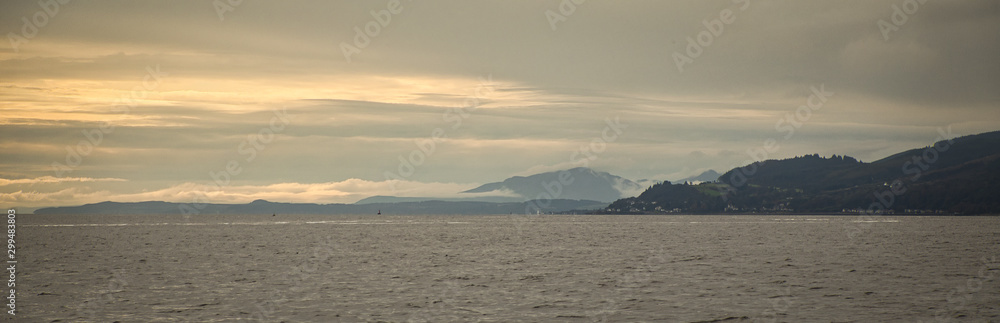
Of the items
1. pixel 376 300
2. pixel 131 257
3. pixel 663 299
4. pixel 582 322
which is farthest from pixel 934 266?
pixel 131 257

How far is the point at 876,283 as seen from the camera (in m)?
75.6

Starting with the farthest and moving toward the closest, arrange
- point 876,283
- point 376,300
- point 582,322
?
point 876,283, point 376,300, point 582,322

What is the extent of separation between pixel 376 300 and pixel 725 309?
2724 cm

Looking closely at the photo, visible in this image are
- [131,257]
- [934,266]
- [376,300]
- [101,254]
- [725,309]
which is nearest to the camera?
[725,309]

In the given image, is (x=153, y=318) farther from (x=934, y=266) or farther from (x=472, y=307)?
(x=934, y=266)

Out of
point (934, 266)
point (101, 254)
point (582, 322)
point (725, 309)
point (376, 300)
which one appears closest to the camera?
point (582, 322)

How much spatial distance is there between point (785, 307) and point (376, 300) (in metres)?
31.9

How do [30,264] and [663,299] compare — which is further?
[30,264]

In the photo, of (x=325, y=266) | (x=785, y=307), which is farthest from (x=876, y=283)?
(x=325, y=266)

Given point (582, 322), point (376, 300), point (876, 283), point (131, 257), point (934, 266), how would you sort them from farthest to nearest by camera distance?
point (131, 257)
point (934, 266)
point (876, 283)
point (376, 300)
point (582, 322)

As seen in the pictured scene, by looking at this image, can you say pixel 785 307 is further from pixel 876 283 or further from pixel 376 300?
pixel 376 300

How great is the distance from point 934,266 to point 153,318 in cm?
8945

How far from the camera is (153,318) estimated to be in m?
52.7

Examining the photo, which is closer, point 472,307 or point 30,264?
point 472,307
